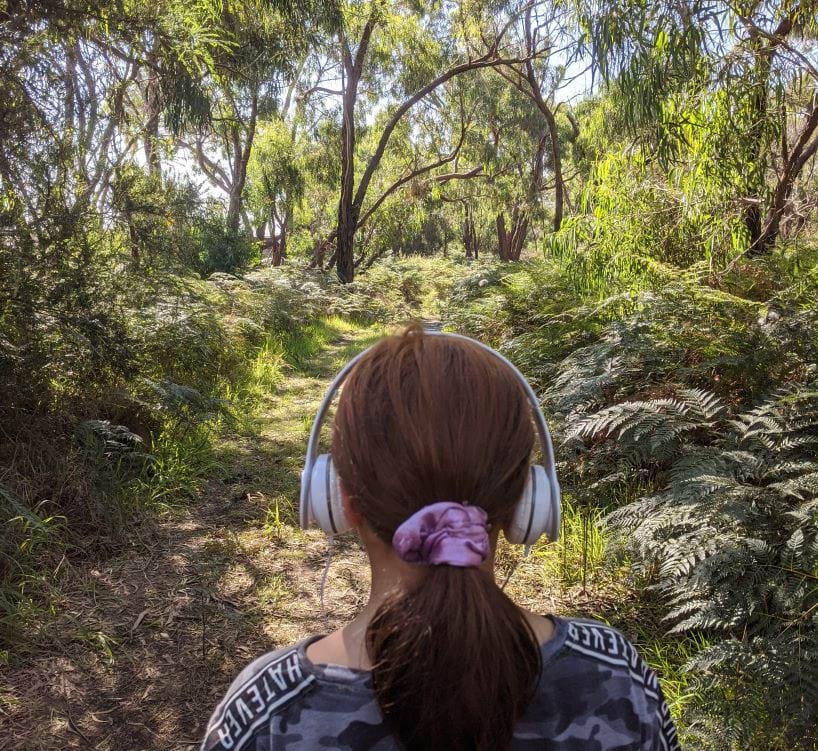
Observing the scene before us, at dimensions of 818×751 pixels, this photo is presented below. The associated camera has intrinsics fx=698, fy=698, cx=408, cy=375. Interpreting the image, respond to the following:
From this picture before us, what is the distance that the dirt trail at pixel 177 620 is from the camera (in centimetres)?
276

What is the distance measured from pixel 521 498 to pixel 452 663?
0.30m

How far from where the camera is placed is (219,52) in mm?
7250

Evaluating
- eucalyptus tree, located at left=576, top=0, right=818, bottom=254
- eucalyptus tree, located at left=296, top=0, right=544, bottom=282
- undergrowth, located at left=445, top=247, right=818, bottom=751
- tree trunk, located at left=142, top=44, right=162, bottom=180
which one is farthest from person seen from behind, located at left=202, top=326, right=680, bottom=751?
eucalyptus tree, located at left=296, top=0, right=544, bottom=282

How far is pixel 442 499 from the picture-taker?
33.9 inches

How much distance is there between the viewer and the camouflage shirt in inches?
34.9

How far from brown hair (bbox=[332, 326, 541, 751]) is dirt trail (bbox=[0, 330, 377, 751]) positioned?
229 centimetres

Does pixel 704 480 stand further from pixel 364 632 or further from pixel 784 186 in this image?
pixel 784 186

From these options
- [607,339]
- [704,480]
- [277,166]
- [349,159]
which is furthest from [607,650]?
[277,166]

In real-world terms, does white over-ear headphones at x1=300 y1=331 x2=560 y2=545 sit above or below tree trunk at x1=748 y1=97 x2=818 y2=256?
below

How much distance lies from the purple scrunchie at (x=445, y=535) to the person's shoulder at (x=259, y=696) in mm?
223

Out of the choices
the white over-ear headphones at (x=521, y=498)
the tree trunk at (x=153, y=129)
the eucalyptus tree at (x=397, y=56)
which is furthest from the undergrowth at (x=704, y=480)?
the eucalyptus tree at (x=397, y=56)

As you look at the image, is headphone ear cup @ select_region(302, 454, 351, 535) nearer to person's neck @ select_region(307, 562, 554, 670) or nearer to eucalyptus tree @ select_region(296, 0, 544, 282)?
person's neck @ select_region(307, 562, 554, 670)

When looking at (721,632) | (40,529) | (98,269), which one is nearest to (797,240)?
(721,632)

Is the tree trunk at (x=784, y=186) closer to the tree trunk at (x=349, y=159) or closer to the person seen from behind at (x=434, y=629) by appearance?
the person seen from behind at (x=434, y=629)
